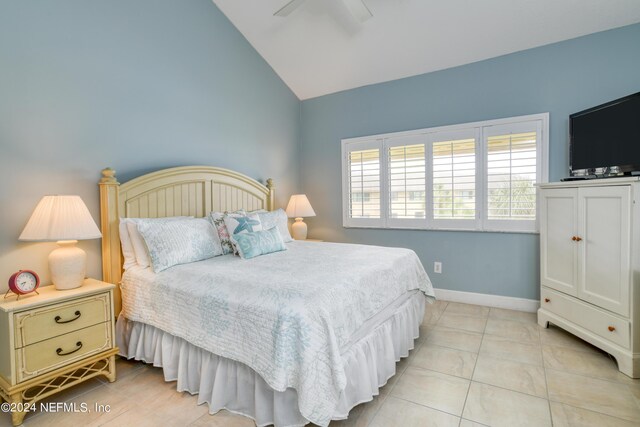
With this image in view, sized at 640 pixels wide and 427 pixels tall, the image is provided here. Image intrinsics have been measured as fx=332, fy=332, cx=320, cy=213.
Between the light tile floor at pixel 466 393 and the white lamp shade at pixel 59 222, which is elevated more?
the white lamp shade at pixel 59 222

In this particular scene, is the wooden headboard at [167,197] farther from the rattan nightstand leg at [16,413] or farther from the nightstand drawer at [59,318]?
the rattan nightstand leg at [16,413]

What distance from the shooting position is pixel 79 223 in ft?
6.64

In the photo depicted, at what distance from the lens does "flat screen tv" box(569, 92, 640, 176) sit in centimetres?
228

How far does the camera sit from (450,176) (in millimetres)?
3600

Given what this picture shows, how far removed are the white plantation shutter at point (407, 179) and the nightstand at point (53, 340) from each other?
117 inches

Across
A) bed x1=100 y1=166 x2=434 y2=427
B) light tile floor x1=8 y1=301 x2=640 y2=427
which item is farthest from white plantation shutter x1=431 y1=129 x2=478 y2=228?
light tile floor x1=8 y1=301 x2=640 y2=427

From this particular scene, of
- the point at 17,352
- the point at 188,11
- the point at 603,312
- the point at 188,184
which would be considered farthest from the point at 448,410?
the point at 188,11

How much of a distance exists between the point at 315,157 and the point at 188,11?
220 cm

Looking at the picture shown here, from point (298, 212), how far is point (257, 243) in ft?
4.82

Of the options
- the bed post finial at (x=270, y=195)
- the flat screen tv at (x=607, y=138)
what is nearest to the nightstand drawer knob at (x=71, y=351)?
the bed post finial at (x=270, y=195)

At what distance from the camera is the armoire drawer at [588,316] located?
86.0 inches

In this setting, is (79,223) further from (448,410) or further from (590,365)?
(590,365)

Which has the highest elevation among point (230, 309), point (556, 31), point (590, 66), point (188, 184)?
point (556, 31)

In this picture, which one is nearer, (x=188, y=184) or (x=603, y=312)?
(x=603, y=312)
